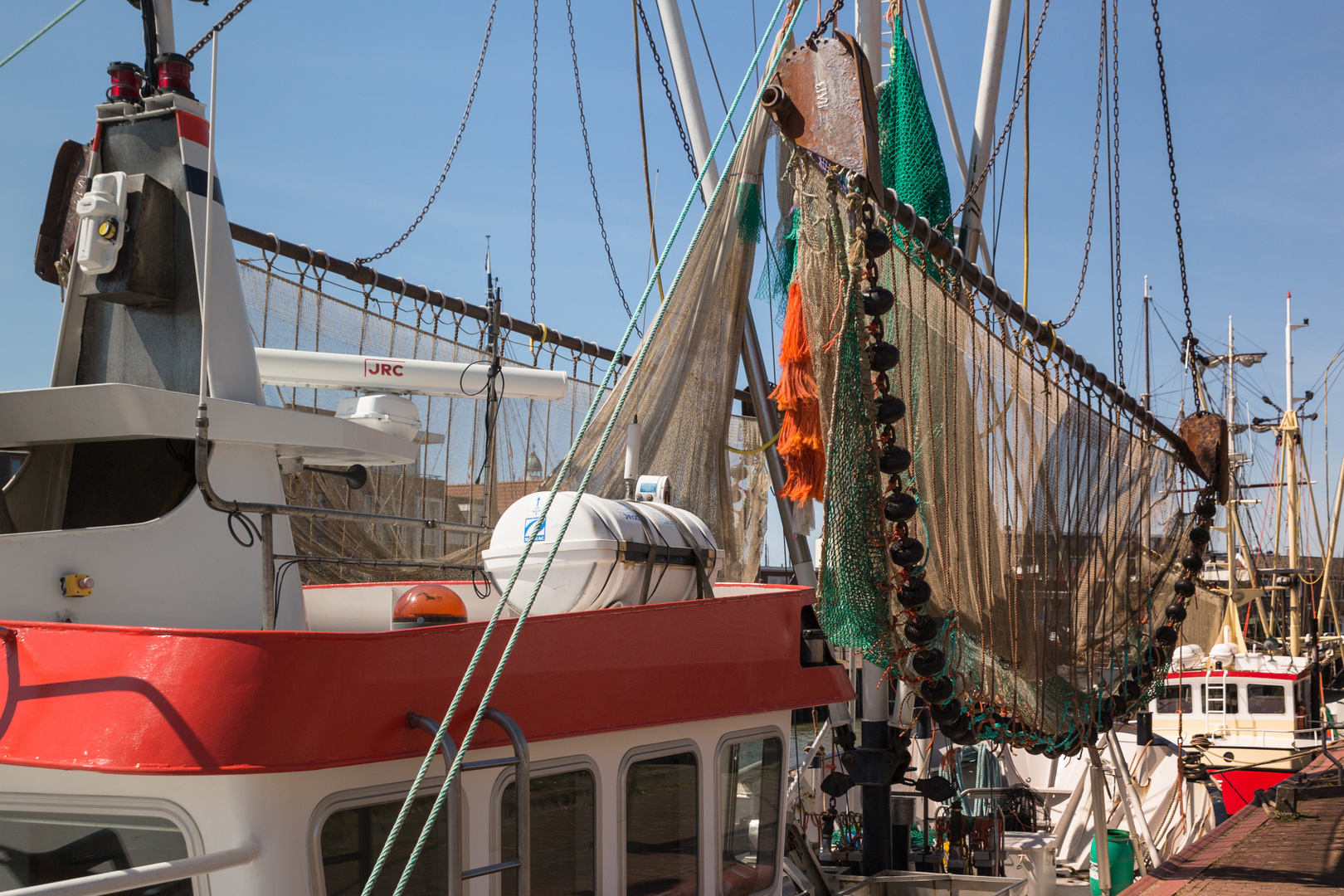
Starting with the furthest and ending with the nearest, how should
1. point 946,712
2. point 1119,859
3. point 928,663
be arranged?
point 1119,859
point 946,712
point 928,663

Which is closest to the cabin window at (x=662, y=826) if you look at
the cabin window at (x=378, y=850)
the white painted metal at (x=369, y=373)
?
the cabin window at (x=378, y=850)

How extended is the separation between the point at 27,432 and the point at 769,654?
3463 millimetres

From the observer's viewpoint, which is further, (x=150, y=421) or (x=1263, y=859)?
(x=1263, y=859)

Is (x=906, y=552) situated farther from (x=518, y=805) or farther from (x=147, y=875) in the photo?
(x=147, y=875)

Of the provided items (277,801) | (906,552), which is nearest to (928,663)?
(906,552)

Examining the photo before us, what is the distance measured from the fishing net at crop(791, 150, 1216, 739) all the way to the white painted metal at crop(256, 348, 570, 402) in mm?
2850

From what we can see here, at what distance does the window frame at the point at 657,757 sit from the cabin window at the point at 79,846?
1.68 meters

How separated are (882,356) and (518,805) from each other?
316 cm

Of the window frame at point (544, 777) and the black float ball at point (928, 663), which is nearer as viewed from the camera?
the window frame at point (544, 777)

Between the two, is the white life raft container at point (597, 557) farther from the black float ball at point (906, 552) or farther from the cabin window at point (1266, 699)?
the cabin window at point (1266, 699)

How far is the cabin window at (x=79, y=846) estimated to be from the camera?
361 cm

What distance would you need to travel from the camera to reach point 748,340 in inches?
404

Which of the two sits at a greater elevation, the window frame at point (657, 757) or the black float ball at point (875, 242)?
the black float ball at point (875, 242)

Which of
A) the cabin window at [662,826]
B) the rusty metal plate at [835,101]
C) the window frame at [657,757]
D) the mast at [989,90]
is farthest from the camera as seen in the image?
the mast at [989,90]
